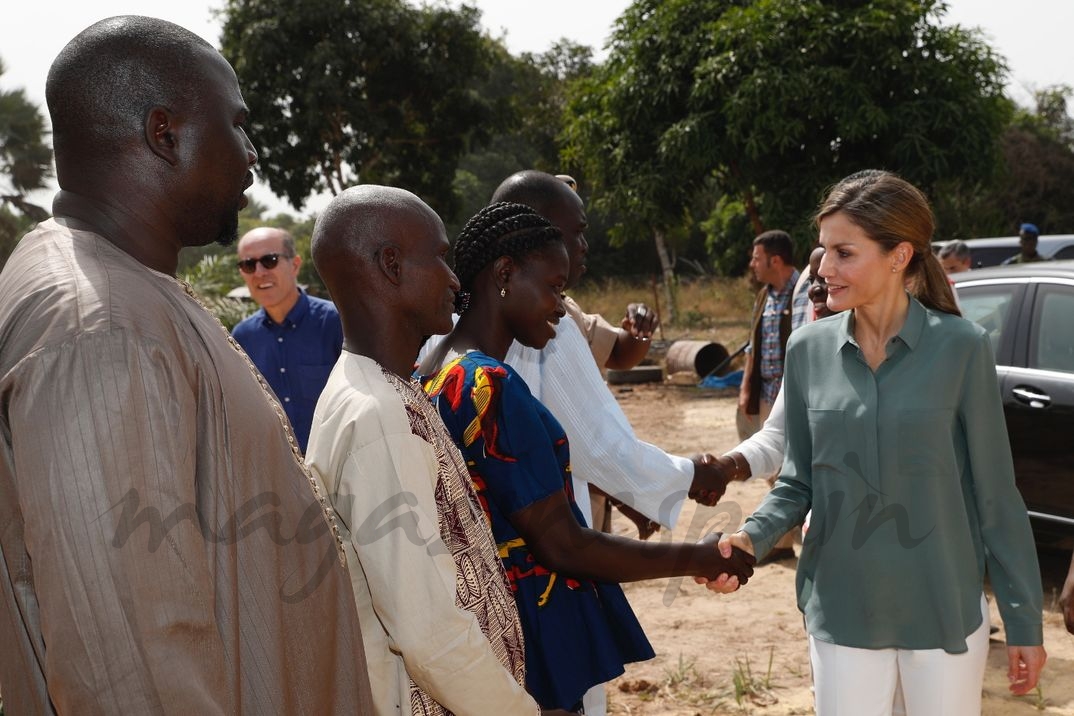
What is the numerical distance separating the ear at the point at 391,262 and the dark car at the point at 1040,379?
4280 millimetres

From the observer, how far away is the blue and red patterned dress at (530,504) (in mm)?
2143

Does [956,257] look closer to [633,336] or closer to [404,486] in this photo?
[633,336]

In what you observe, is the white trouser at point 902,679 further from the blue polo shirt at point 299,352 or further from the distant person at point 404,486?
the blue polo shirt at point 299,352

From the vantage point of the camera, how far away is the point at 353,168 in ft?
74.3

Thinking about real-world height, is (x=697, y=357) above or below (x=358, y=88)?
below

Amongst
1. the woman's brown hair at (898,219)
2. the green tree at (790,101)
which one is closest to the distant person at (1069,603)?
the woman's brown hair at (898,219)

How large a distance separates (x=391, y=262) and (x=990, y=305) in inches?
189

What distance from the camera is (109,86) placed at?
4.53 feet

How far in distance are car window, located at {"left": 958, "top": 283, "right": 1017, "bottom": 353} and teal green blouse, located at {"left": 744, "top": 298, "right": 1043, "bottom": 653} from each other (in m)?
3.22

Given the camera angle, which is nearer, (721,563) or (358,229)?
(358,229)

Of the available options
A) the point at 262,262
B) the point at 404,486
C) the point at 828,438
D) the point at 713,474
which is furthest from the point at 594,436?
the point at 262,262

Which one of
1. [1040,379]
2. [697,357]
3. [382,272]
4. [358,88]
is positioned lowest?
[697,357]

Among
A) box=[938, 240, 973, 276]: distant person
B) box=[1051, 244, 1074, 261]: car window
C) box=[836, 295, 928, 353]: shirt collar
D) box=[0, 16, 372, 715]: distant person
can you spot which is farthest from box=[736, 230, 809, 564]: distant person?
box=[1051, 244, 1074, 261]: car window

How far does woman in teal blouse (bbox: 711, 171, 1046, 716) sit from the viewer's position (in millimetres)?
2580
